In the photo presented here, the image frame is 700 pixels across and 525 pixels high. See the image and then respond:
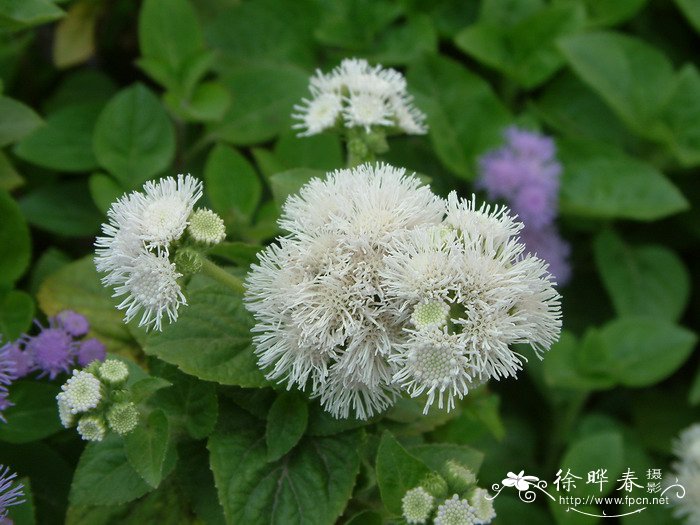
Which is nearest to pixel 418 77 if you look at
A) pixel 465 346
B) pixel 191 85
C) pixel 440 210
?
pixel 191 85

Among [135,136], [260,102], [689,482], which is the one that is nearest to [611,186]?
[689,482]

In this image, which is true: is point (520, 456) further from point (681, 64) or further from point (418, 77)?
point (681, 64)

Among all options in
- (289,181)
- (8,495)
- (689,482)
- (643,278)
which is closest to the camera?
(8,495)

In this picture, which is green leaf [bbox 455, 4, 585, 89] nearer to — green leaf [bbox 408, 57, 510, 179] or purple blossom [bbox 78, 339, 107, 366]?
green leaf [bbox 408, 57, 510, 179]

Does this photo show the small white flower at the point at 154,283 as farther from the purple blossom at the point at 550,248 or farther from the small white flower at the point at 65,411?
the purple blossom at the point at 550,248

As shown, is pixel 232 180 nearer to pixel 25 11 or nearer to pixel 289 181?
pixel 289 181

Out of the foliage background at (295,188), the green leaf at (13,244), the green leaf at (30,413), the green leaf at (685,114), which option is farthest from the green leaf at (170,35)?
the green leaf at (685,114)
